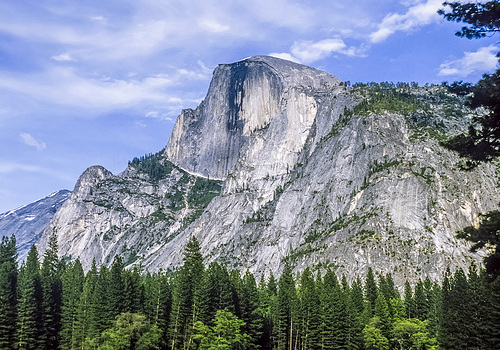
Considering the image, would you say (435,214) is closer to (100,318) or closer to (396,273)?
(396,273)

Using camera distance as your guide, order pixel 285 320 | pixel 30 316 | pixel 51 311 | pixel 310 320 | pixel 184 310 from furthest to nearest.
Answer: pixel 285 320 < pixel 51 311 < pixel 310 320 < pixel 184 310 < pixel 30 316

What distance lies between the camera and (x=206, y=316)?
7762cm

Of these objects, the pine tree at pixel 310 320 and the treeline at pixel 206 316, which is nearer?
the treeline at pixel 206 316

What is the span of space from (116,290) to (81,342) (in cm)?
1355

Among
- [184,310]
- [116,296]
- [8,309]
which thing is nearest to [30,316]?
[8,309]

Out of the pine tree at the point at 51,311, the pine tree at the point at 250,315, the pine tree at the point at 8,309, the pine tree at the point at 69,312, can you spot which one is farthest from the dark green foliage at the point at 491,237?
the pine tree at the point at 51,311

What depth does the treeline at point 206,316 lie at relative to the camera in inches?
A: 2785

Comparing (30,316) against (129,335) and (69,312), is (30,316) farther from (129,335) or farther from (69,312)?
(129,335)

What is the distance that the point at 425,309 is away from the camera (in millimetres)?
110938

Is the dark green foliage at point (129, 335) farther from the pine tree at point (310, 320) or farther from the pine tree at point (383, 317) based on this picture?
the pine tree at point (383, 317)

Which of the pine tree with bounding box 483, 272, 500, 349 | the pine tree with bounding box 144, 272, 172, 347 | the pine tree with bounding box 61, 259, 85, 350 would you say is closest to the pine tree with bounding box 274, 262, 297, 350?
the pine tree with bounding box 144, 272, 172, 347

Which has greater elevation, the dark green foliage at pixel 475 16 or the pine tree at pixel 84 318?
the dark green foliage at pixel 475 16

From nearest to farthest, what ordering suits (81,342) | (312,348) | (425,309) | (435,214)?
(81,342), (312,348), (425,309), (435,214)

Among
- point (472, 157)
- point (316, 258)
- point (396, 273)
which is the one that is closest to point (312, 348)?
point (472, 157)
